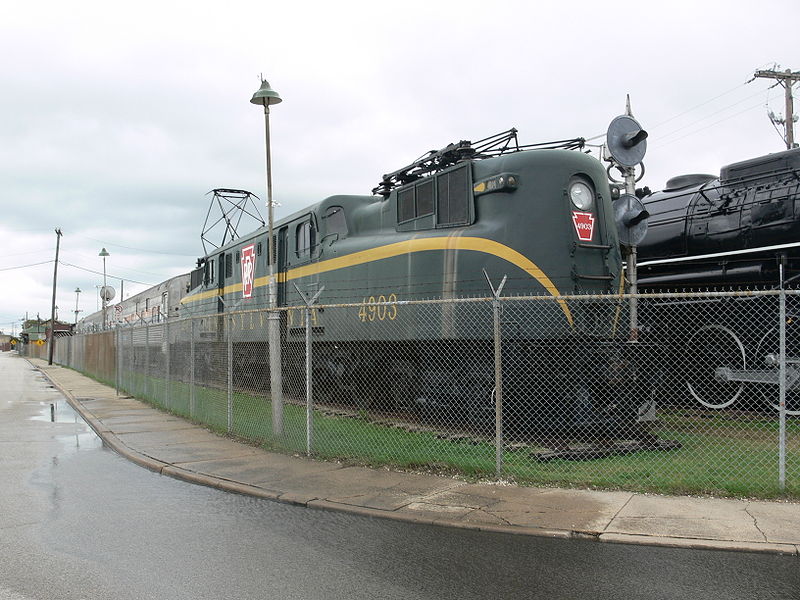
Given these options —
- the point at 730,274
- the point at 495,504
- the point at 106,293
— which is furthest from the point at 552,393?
the point at 106,293

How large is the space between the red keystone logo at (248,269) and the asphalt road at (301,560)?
356 inches

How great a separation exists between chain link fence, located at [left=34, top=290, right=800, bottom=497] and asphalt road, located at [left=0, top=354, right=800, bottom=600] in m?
1.77

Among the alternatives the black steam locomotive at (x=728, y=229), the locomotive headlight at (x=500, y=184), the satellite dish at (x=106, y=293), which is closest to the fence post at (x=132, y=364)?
the locomotive headlight at (x=500, y=184)

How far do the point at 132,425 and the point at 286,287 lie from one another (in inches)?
155

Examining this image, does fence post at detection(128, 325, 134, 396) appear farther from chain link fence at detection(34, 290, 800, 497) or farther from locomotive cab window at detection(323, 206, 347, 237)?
locomotive cab window at detection(323, 206, 347, 237)

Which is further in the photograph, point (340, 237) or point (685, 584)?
point (340, 237)

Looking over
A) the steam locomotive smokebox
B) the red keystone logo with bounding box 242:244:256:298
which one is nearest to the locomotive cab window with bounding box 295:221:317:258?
the red keystone logo with bounding box 242:244:256:298

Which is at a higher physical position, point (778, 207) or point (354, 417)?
point (778, 207)

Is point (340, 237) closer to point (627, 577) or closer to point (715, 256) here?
point (715, 256)

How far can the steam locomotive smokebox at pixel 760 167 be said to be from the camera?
34.4ft

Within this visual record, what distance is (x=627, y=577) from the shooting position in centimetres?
438

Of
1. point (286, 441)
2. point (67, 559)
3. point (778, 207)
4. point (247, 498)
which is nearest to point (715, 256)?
point (778, 207)

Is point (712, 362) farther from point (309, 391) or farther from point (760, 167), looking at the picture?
point (309, 391)

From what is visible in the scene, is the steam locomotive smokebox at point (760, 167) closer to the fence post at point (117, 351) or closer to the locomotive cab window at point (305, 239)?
the locomotive cab window at point (305, 239)
